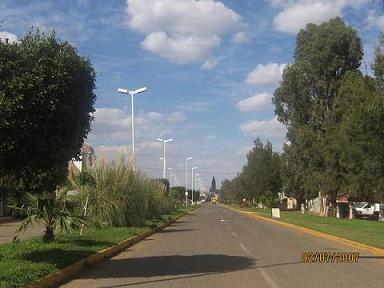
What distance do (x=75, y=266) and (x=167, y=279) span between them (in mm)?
2465

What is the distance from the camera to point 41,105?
1167cm

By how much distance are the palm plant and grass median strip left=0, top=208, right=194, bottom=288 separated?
645 millimetres

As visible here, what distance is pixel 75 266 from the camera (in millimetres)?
14016

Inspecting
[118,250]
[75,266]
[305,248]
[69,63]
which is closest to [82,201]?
[118,250]

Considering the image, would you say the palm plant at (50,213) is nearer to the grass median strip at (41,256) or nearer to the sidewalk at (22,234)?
the grass median strip at (41,256)

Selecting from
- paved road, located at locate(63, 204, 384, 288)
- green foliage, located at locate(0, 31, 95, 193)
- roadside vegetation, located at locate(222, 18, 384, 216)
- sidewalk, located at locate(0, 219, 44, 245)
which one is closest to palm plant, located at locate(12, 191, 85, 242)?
sidewalk, located at locate(0, 219, 44, 245)

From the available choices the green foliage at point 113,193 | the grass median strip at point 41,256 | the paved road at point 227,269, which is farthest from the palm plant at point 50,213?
the green foliage at point 113,193

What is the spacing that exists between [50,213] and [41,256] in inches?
89.5

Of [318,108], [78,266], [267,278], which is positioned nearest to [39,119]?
[78,266]

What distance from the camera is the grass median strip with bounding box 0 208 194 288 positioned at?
11.1m

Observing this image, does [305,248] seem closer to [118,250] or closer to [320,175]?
[118,250]

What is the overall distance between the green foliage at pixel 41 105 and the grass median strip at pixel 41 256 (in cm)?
183

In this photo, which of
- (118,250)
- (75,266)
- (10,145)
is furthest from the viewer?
(118,250)

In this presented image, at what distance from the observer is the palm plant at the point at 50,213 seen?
53.4 ft
